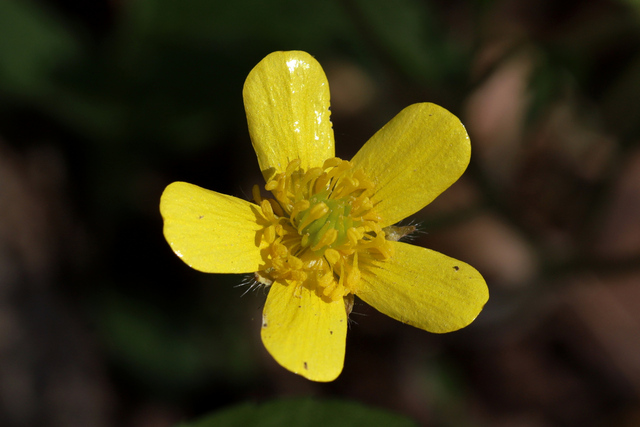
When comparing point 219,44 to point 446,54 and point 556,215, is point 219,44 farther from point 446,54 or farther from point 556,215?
point 556,215

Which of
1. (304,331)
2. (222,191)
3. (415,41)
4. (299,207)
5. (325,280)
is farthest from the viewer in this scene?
(222,191)

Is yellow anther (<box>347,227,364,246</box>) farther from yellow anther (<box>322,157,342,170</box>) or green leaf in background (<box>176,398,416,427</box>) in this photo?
green leaf in background (<box>176,398,416,427</box>)

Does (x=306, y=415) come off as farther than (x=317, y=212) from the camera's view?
No

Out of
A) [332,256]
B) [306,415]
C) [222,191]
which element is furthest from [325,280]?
[222,191]

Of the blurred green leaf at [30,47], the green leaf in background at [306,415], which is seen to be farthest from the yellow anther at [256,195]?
the blurred green leaf at [30,47]

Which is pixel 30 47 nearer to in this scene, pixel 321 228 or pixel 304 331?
pixel 321 228

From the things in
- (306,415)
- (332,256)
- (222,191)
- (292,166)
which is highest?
(292,166)
